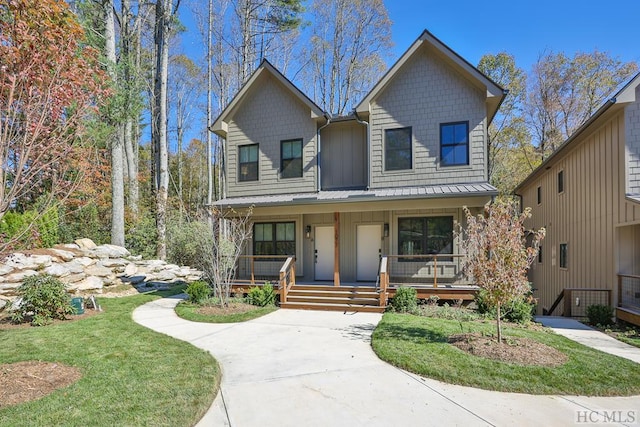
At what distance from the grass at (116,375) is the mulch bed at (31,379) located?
0.17 metres

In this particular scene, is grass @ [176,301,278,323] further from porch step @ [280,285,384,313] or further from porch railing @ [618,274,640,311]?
porch railing @ [618,274,640,311]

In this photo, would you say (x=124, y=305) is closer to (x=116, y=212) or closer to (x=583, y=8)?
(x=116, y=212)

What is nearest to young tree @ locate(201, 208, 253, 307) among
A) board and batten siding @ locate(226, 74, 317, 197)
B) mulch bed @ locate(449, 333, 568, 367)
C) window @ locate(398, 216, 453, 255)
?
board and batten siding @ locate(226, 74, 317, 197)

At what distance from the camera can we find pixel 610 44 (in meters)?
20.6

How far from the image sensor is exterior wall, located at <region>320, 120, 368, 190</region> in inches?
490

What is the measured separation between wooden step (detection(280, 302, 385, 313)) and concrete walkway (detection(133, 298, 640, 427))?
3.01 m

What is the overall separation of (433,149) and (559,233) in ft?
18.4

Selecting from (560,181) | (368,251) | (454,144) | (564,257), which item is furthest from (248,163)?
(564,257)

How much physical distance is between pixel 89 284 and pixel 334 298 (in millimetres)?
8502

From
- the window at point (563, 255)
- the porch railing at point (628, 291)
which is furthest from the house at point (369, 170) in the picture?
the window at point (563, 255)

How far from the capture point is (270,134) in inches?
512

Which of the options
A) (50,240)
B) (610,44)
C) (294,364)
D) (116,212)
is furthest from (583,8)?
(50,240)

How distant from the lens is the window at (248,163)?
517 inches

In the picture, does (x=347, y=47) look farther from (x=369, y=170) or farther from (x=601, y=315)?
(x=601, y=315)
